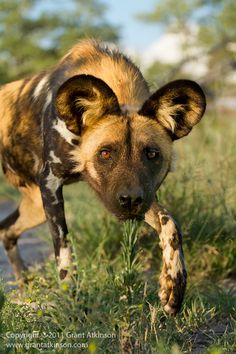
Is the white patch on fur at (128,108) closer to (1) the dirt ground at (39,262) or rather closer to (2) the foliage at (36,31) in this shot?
(1) the dirt ground at (39,262)

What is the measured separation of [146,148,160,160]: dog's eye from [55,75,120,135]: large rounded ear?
8.5 inches

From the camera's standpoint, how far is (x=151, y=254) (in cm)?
368

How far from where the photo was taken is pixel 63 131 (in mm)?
2904

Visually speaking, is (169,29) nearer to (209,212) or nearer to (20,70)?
(20,70)

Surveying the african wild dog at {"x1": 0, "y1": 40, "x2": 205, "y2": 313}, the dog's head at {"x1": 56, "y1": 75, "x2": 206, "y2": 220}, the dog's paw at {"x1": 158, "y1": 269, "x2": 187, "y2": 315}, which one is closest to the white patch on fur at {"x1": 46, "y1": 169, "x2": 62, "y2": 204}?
the african wild dog at {"x1": 0, "y1": 40, "x2": 205, "y2": 313}

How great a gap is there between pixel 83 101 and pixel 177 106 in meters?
0.40

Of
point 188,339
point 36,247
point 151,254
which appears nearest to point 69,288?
point 188,339

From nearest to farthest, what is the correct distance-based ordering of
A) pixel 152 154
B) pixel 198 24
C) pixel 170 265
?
pixel 170 265 → pixel 152 154 → pixel 198 24

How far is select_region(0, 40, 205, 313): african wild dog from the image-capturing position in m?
2.59

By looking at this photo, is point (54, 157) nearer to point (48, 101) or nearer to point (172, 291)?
point (48, 101)

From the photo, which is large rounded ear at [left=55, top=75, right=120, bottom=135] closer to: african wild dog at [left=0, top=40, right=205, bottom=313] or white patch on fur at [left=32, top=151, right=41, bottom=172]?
african wild dog at [left=0, top=40, right=205, bottom=313]

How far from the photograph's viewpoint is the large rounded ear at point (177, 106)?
270 cm

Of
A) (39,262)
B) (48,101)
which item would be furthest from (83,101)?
(39,262)

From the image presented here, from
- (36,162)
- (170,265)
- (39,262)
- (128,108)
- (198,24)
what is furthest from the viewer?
(198,24)
